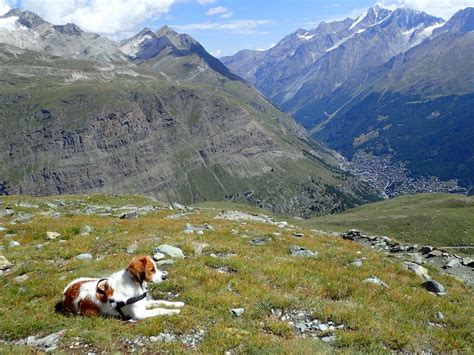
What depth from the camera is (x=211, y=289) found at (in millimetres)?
14320

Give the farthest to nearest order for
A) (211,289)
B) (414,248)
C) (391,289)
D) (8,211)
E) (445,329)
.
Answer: (8,211), (414,248), (391,289), (211,289), (445,329)

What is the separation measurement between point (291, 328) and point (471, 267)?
788 inches

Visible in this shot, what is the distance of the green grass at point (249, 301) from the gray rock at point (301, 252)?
61cm

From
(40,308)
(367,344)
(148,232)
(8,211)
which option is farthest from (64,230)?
(367,344)

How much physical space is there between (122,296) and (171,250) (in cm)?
718

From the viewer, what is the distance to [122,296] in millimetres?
11984

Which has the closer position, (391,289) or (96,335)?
(96,335)

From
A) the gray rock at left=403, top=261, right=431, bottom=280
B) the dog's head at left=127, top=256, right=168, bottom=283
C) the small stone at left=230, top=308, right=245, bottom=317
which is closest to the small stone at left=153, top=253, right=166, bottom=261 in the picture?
the dog's head at left=127, top=256, right=168, bottom=283

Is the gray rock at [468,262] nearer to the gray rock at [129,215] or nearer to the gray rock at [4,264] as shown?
the gray rock at [4,264]

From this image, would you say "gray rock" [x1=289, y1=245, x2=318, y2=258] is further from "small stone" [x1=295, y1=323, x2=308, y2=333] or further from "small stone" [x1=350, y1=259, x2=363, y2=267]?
"small stone" [x1=295, y1=323, x2=308, y2=333]

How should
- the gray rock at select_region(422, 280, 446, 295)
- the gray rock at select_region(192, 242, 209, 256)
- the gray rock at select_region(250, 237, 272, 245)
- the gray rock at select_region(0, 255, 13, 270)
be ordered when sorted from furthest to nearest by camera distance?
the gray rock at select_region(250, 237, 272, 245)
the gray rock at select_region(192, 242, 209, 256)
the gray rock at select_region(0, 255, 13, 270)
the gray rock at select_region(422, 280, 446, 295)

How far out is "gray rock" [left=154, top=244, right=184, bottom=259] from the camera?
1867 centimetres

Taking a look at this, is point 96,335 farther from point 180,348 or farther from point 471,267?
point 471,267

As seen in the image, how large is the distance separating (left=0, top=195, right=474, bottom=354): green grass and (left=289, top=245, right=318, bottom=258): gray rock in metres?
0.61
